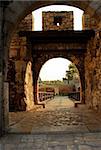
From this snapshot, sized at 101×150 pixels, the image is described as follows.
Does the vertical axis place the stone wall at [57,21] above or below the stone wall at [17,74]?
above

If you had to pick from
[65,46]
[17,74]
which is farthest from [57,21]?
[17,74]

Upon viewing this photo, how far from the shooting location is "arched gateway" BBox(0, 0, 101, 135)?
5.30 m

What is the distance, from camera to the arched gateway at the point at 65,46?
5.30 meters

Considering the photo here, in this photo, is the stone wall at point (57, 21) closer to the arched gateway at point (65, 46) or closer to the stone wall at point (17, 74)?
the arched gateway at point (65, 46)

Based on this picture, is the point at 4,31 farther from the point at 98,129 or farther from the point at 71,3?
the point at 98,129

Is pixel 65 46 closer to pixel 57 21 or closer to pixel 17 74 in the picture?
pixel 57 21

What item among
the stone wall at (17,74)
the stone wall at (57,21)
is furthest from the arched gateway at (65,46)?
the stone wall at (57,21)

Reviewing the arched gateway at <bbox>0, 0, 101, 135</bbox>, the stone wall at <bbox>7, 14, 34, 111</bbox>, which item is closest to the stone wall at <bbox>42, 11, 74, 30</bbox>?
the arched gateway at <bbox>0, 0, 101, 135</bbox>

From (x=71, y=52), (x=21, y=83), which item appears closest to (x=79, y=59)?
(x=71, y=52)

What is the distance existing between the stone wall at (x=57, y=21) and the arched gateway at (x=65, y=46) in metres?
0.90

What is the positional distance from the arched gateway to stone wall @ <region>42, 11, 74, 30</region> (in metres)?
0.90

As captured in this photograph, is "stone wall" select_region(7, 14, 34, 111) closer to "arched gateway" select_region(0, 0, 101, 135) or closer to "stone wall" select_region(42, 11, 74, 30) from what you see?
"arched gateway" select_region(0, 0, 101, 135)

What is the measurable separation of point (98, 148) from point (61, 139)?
69cm

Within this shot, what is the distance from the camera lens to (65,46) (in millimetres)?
13703
